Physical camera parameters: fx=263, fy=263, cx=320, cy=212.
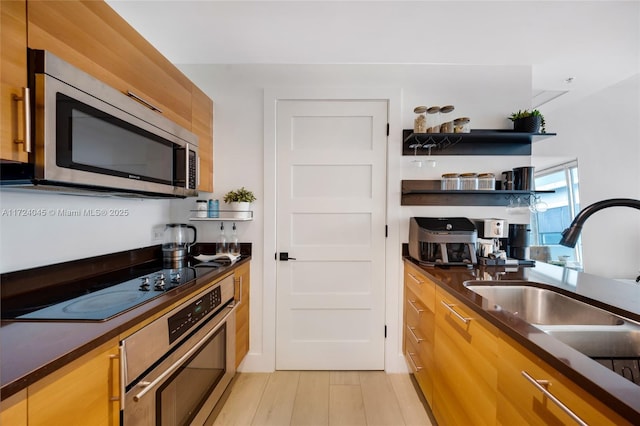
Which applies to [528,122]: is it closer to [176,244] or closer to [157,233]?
[176,244]

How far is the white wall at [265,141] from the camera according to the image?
216cm

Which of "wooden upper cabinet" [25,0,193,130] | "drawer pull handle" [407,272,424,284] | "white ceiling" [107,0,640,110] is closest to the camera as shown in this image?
"wooden upper cabinet" [25,0,193,130]

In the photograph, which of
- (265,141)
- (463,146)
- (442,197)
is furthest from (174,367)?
(463,146)

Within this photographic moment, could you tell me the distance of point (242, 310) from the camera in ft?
6.63

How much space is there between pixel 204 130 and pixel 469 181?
2.08 m

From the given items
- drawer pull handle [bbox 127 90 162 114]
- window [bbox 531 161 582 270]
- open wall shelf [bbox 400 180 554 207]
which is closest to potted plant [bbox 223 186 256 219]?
drawer pull handle [bbox 127 90 162 114]

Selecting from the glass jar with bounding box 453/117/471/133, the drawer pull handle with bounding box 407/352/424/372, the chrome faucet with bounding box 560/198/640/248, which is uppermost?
the glass jar with bounding box 453/117/471/133

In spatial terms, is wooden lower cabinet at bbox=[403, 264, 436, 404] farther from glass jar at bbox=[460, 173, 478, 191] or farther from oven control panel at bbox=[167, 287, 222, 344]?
oven control panel at bbox=[167, 287, 222, 344]

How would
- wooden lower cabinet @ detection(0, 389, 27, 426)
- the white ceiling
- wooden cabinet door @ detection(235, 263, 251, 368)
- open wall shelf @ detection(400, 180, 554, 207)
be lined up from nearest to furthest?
1. wooden lower cabinet @ detection(0, 389, 27, 426)
2. the white ceiling
3. wooden cabinet door @ detection(235, 263, 251, 368)
4. open wall shelf @ detection(400, 180, 554, 207)

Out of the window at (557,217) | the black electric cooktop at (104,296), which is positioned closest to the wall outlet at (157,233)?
the black electric cooktop at (104,296)

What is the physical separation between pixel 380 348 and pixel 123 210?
2.17 meters

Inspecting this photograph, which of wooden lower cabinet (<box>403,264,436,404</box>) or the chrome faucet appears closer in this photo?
the chrome faucet

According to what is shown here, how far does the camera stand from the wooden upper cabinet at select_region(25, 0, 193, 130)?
896 millimetres

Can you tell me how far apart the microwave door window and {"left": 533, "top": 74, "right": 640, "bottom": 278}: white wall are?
4152 millimetres
